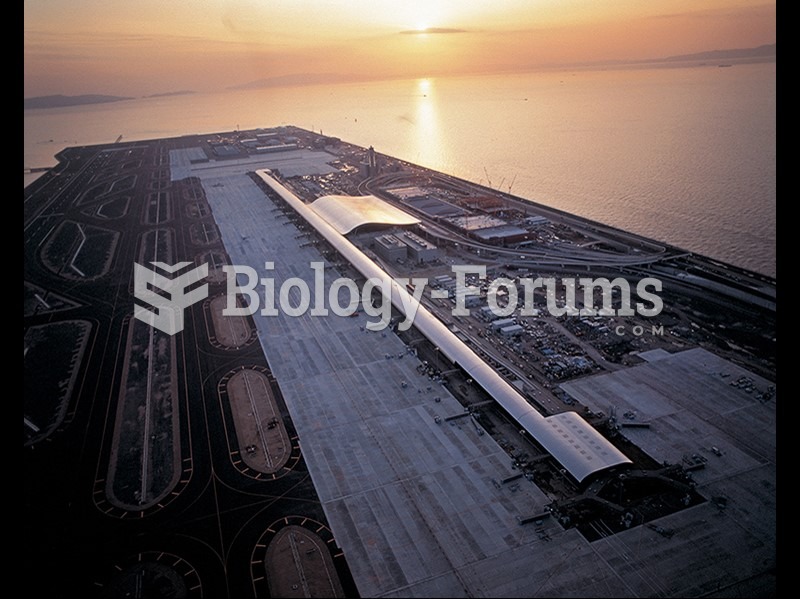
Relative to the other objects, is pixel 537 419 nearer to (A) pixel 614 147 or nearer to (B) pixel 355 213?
(B) pixel 355 213

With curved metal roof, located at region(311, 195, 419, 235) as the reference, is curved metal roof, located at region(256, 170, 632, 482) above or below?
below

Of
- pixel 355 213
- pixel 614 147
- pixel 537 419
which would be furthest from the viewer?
pixel 614 147

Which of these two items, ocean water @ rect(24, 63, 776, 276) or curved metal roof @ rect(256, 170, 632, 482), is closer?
curved metal roof @ rect(256, 170, 632, 482)

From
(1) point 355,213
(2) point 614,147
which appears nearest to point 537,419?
(1) point 355,213

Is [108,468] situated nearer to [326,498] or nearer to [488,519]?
[326,498]
